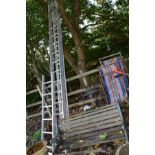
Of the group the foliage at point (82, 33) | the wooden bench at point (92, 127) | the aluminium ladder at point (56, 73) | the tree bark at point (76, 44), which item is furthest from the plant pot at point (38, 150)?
the tree bark at point (76, 44)

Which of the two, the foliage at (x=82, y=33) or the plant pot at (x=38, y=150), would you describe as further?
the foliage at (x=82, y=33)

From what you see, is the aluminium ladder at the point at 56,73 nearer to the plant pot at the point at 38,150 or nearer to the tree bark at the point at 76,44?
the tree bark at the point at 76,44

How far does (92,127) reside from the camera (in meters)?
2.54

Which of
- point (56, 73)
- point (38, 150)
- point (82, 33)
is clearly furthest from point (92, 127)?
point (82, 33)

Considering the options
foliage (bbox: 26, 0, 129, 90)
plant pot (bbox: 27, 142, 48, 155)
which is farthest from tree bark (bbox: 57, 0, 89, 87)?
plant pot (bbox: 27, 142, 48, 155)

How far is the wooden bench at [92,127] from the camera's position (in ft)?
7.91

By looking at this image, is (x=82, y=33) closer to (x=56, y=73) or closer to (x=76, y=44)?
(x=76, y=44)

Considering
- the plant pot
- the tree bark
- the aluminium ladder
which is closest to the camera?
the plant pot

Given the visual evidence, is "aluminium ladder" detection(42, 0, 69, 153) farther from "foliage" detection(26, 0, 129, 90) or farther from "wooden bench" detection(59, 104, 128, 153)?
"wooden bench" detection(59, 104, 128, 153)

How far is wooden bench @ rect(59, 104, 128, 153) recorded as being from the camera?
2.41 meters

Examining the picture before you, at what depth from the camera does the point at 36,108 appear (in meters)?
3.45
